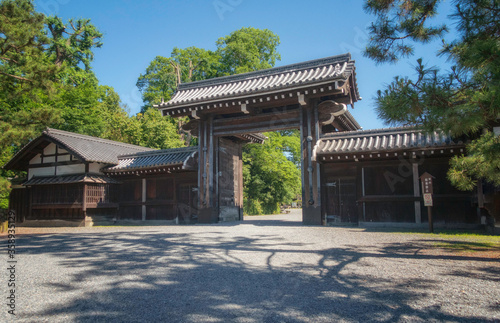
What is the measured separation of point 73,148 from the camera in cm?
1473

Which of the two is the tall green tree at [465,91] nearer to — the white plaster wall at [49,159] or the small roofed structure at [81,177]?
the small roofed structure at [81,177]

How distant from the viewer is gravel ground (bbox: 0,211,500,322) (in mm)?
3025

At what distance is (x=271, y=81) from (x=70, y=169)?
35.1 ft

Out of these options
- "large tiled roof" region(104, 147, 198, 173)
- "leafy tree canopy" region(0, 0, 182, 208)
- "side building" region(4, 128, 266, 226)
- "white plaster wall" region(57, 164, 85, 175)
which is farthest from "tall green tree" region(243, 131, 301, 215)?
"white plaster wall" region(57, 164, 85, 175)

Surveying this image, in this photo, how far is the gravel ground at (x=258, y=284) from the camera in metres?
3.03

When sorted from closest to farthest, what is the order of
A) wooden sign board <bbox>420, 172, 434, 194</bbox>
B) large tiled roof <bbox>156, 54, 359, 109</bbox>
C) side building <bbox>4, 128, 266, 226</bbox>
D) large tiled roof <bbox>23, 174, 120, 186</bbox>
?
wooden sign board <bbox>420, 172, 434, 194</bbox> < large tiled roof <bbox>156, 54, 359, 109</bbox> < side building <bbox>4, 128, 266, 226</bbox> < large tiled roof <bbox>23, 174, 120, 186</bbox>

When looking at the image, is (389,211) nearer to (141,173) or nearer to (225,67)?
(141,173)

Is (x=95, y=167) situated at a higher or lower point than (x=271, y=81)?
lower

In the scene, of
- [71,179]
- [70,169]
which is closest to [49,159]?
[70,169]

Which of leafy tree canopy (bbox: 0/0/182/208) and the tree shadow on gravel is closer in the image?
the tree shadow on gravel

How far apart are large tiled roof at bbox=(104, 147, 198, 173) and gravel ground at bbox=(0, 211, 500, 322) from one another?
8.04m

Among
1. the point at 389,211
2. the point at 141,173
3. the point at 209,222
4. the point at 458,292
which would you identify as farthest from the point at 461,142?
the point at 141,173

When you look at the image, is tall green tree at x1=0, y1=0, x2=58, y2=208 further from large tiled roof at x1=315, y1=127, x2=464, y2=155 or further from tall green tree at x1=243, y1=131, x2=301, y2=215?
tall green tree at x1=243, y1=131, x2=301, y2=215

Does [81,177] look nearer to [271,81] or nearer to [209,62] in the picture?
[271,81]
